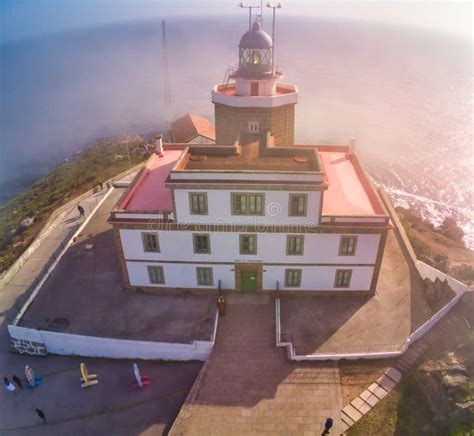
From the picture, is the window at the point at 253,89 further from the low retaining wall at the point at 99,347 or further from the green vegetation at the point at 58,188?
the green vegetation at the point at 58,188

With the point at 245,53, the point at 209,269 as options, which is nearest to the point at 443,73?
the point at 245,53

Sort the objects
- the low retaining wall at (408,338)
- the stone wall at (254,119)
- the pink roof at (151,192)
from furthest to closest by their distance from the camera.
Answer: the stone wall at (254,119) → the pink roof at (151,192) → the low retaining wall at (408,338)

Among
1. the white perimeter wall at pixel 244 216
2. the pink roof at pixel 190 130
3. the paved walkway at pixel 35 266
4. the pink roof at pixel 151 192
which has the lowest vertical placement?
the paved walkway at pixel 35 266

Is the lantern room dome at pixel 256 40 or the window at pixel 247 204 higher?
the lantern room dome at pixel 256 40

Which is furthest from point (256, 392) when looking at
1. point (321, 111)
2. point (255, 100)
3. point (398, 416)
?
point (321, 111)

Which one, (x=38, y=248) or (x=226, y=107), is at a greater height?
(x=226, y=107)

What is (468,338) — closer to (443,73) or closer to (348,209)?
(348,209)

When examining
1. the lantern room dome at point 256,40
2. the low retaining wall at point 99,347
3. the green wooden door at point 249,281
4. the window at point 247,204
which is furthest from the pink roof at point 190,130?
the low retaining wall at point 99,347

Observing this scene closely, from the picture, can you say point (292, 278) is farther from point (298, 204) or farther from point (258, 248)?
point (298, 204)
